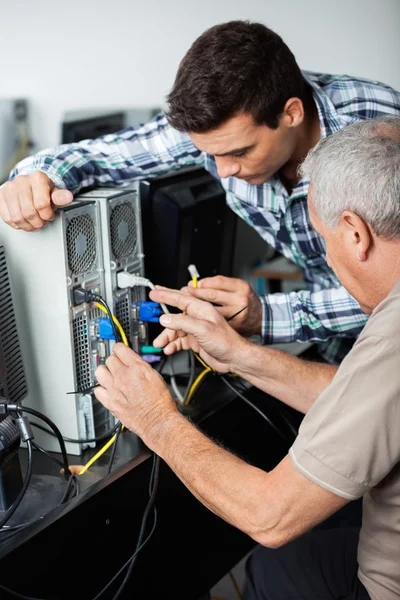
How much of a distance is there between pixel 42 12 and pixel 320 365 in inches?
116

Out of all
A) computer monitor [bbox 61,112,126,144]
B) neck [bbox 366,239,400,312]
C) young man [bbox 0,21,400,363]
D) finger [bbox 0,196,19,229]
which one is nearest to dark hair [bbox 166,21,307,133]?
young man [bbox 0,21,400,363]

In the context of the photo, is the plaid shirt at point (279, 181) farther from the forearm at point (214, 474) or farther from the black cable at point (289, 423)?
the forearm at point (214, 474)

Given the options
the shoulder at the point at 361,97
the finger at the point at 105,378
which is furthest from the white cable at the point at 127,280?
the shoulder at the point at 361,97

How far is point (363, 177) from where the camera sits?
3.42 ft

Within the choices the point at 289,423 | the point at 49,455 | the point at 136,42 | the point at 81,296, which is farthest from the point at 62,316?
the point at 136,42

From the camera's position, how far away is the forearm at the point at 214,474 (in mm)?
1039

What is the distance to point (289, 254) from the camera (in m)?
1.85

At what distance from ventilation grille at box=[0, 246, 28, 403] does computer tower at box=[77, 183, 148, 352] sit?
0.64 feet

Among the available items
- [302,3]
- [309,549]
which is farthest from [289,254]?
[302,3]

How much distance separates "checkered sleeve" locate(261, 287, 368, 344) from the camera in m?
1.68

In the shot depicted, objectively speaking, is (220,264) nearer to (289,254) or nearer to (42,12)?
(289,254)

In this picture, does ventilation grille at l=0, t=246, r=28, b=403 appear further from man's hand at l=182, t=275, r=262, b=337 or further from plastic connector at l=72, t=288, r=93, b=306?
man's hand at l=182, t=275, r=262, b=337

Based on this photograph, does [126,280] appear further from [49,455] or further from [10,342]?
[49,455]

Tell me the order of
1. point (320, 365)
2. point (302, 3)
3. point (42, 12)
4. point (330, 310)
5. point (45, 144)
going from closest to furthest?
1. point (320, 365)
2. point (330, 310)
3. point (302, 3)
4. point (42, 12)
5. point (45, 144)
